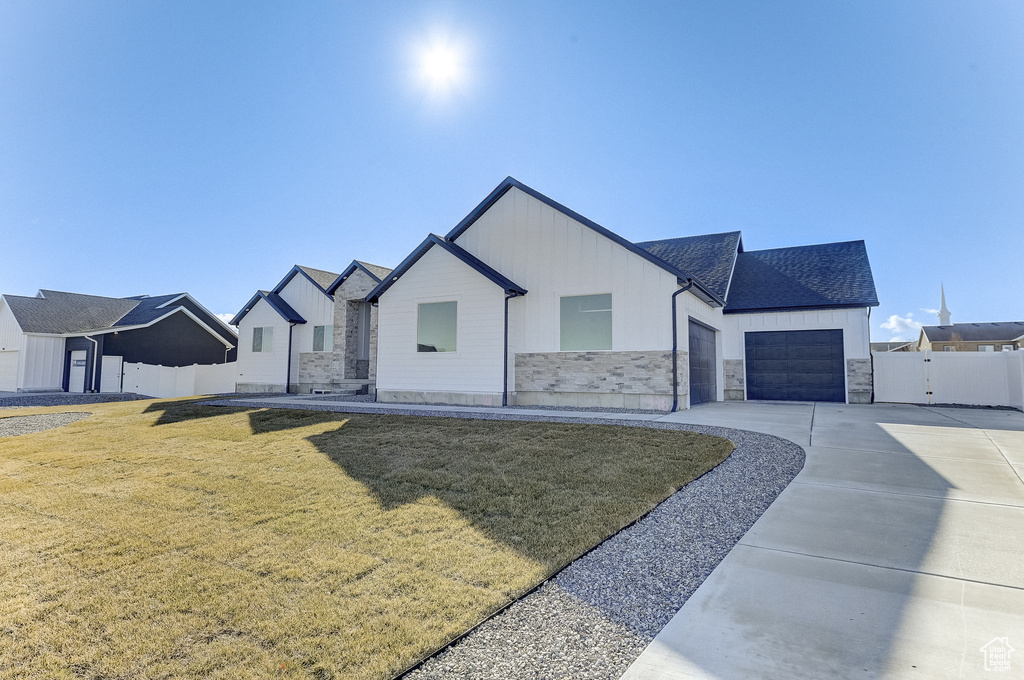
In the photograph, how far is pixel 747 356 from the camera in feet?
53.4

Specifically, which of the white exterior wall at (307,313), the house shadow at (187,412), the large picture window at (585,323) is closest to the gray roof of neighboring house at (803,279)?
the large picture window at (585,323)

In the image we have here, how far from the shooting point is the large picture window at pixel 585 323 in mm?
12680

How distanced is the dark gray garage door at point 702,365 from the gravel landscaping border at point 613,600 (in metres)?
8.59

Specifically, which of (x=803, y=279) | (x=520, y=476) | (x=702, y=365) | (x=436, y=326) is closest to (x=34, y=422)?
(x=436, y=326)

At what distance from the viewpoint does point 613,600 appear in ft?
9.25

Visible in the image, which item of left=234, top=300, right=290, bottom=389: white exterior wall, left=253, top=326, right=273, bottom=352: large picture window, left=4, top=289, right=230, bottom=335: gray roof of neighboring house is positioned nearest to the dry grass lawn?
left=234, top=300, right=290, bottom=389: white exterior wall

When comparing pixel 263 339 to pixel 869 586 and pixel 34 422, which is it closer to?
pixel 34 422

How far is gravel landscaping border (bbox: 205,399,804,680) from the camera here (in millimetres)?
2156

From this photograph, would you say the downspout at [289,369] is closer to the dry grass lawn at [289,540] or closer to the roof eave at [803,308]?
the dry grass lawn at [289,540]

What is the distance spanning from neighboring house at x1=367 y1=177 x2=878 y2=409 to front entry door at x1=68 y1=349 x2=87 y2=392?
19.5 metres

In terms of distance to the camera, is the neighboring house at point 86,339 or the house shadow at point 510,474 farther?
the neighboring house at point 86,339

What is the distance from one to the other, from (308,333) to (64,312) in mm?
15890

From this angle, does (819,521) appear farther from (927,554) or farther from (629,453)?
(629,453)

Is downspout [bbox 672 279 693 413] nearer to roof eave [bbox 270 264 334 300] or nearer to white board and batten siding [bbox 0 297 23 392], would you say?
roof eave [bbox 270 264 334 300]
